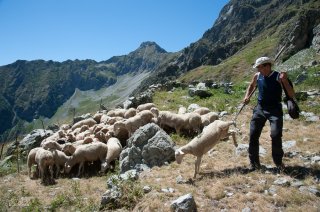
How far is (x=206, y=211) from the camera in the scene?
29.4ft

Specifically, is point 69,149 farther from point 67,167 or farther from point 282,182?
point 282,182

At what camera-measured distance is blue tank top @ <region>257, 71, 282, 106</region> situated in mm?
10344

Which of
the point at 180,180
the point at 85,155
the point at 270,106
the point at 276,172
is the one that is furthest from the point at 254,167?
the point at 85,155

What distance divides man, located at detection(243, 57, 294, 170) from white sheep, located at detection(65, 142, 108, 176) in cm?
736

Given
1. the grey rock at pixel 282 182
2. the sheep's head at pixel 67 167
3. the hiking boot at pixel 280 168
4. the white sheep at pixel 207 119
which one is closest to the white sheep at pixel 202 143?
the hiking boot at pixel 280 168

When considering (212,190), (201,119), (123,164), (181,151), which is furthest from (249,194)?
(201,119)

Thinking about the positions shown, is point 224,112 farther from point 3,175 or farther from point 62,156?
point 3,175

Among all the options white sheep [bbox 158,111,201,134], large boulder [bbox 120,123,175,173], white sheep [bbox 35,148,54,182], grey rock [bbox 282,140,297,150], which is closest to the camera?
grey rock [bbox 282,140,297,150]

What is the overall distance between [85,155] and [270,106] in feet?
28.1

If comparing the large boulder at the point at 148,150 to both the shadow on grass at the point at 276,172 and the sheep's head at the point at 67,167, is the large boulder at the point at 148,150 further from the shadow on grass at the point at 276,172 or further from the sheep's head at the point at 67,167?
the shadow on grass at the point at 276,172

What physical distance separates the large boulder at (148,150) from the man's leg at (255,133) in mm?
3802

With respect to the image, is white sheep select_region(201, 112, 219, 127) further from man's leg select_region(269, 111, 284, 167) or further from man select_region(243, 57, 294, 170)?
man's leg select_region(269, 111, 284, 167)

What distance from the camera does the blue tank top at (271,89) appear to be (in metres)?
10.3

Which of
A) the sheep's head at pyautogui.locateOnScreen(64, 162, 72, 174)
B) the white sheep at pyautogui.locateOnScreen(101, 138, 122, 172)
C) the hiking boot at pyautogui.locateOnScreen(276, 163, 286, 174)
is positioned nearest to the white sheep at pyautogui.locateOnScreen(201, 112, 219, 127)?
the white sheep at pyautogui.locateOnScreen(101, 138, 122, 172)
